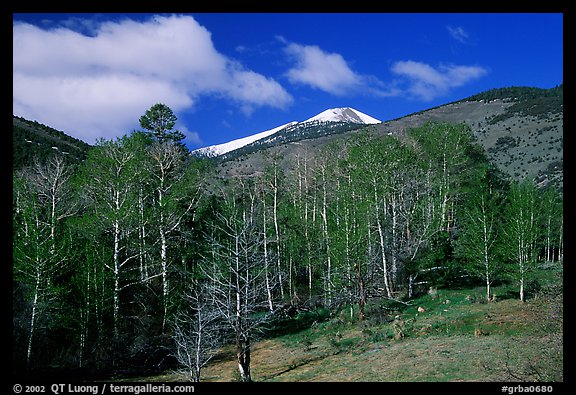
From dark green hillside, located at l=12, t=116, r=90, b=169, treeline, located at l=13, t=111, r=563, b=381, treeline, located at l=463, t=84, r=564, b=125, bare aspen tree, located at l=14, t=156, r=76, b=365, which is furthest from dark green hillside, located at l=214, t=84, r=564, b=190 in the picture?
dark green hillside, located at l=12, t=116, r=90, b=169

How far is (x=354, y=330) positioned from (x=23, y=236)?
→ 56.8ft

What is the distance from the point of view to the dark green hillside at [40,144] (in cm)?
4906

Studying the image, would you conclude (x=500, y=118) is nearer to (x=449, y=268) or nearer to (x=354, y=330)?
(x=449, y=268)

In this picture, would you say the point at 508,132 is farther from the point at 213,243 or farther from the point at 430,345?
the point at 213,243

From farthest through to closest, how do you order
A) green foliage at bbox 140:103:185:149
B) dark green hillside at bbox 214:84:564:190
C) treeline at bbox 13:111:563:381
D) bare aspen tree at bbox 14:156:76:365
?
dark green hillside at bbox 214:84:564:190 → green foliage at bbox 140:103:185:149 → treeline at bbox 13:111:563:381 → bare aspen tree at bbox 14:156:76:365

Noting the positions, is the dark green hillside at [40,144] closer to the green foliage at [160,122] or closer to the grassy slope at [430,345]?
the green foliage at [160,122]

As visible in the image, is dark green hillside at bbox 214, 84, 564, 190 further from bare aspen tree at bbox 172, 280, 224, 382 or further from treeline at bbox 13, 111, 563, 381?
bare aspen tree at bbox 172, 280, 224, 382

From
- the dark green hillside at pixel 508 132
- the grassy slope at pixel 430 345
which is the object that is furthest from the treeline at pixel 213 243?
the dark green hillside at pixel 508 132

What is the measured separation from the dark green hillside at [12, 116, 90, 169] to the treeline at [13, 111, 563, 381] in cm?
2349

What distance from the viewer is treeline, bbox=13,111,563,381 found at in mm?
16438

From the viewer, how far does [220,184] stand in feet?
112

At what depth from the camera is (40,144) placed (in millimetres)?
60625

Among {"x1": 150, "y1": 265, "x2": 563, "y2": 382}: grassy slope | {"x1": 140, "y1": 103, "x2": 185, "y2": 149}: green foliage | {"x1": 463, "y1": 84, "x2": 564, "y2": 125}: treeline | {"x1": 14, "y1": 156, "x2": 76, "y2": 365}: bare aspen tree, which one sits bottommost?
{"x1": 150, "y1": 265, "x2": 563, "y2": 382}: grassy slope
